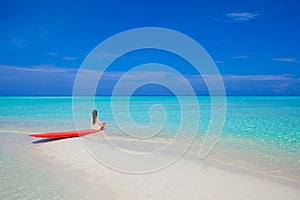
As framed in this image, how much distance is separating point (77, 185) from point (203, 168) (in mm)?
2989

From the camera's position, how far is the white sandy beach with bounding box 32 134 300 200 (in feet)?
14.5

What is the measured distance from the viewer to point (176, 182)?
5.00 meters

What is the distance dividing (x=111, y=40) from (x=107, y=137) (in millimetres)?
3922

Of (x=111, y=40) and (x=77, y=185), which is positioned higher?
(x=111, y=40)

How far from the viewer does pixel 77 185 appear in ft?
16.0

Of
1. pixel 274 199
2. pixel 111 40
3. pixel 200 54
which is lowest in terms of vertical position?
pixel 274 199

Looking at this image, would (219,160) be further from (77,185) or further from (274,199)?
(77,185)

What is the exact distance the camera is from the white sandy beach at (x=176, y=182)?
14.5 ft

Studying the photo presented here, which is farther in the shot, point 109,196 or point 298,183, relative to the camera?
point 298,183

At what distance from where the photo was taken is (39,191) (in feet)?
15.0

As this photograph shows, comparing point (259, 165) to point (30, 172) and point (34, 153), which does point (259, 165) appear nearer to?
point (30, 172)

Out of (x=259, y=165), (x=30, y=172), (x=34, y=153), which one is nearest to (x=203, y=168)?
(x=259, y=165)

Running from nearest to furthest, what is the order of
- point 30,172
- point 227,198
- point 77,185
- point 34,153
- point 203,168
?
point 227,198
point 77,185
point 30,172
point 203,168
point 34,153

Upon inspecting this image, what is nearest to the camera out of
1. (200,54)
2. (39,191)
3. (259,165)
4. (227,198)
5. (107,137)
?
(227,198)
